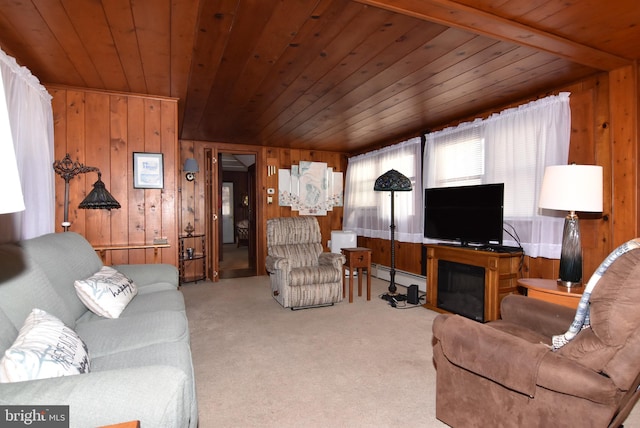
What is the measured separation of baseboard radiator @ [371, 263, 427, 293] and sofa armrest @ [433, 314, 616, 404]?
123 inches

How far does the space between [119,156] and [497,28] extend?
11.0ft

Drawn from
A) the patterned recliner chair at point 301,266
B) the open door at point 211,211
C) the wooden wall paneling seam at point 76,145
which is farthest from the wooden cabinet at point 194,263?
the wooden wall paneling seam at point 76,145

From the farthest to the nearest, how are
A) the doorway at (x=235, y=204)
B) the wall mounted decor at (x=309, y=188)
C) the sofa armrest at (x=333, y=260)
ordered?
1. the doorway at (x=235, y=204)
2. the wall mounted decor at (x=309, y=188)
3. the sofa armrest at (x=333, y=260)

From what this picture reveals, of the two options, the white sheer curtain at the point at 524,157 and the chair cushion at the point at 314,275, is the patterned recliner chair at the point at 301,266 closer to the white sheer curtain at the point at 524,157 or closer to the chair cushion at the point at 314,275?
the chair cushion at the point at 314,275

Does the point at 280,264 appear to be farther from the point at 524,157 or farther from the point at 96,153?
the point at 524,157

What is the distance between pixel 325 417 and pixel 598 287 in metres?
1.45

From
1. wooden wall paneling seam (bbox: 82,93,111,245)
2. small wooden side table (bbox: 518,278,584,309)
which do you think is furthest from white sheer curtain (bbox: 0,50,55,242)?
small wooden side table (bbox: 518,278,584,309)

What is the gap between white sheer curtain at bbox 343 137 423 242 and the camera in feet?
15.5

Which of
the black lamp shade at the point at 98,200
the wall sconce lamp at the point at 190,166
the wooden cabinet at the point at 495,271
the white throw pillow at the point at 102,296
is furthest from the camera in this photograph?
the wall sconce lamp at the point at 190,166

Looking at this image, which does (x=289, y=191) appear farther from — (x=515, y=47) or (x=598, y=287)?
(x=598, y=287)

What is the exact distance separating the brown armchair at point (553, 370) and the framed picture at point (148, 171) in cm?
302

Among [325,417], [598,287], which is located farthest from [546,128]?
[325,417]

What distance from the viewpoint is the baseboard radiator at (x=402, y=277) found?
182 inches

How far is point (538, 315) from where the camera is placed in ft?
6.32
